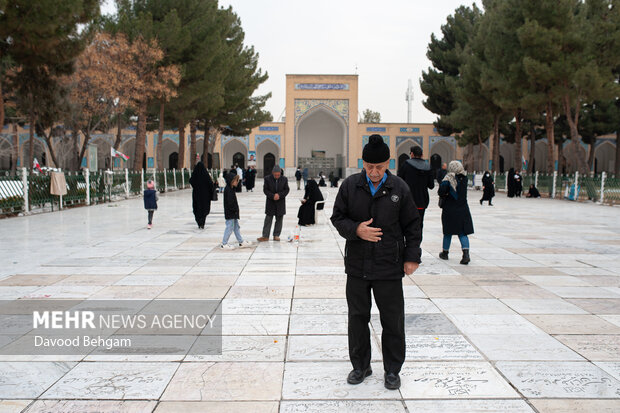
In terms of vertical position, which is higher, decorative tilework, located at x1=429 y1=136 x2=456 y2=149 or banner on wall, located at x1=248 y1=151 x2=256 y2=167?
decorative tilework, located at x1=429 y1=136 x2=456 y2=149

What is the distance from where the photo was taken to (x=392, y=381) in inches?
105

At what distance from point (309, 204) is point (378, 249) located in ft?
23.8

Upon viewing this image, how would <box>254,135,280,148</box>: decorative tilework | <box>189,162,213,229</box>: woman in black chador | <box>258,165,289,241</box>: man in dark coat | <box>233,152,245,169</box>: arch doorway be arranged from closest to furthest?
1. <box>258,165,289,241</box>: man in dark coat
2. <box>189,162,213,229</box>: woman in black chador
3. <box>254,135,280,148</box>: decorative tilework
4. <box>233,152,245,169</box>: arch doorway

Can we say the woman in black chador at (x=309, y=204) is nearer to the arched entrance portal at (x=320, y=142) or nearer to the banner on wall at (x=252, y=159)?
the banner on wall at (x=252, y=159)

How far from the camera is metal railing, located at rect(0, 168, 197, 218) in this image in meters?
11.1

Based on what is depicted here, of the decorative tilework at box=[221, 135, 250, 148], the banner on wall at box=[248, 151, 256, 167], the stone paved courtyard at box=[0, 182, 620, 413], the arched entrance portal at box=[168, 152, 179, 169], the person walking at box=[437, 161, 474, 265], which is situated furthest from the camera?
the arched entrance portal at box=[168, 152, 179, 169]

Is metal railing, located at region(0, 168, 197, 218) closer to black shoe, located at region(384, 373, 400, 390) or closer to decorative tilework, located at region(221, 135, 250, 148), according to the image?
black shoe, located at region(384, 373, 400, 390)

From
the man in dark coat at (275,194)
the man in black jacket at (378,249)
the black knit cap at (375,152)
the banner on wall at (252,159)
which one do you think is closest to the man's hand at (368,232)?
the man in black jacket at (378,249)

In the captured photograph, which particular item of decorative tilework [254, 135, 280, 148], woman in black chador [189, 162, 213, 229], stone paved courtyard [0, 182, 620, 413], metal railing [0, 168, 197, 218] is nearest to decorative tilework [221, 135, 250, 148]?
decorative tilework [254, 135, 280, 148]

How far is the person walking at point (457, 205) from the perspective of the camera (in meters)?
6.00

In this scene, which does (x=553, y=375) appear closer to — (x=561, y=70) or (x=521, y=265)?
(x=521, y=265)

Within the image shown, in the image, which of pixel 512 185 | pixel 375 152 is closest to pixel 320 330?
pixel 375 152

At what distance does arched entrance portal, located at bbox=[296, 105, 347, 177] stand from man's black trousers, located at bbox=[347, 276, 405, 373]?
37896 millimetres

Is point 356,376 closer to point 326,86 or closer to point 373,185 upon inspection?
point 373,185
